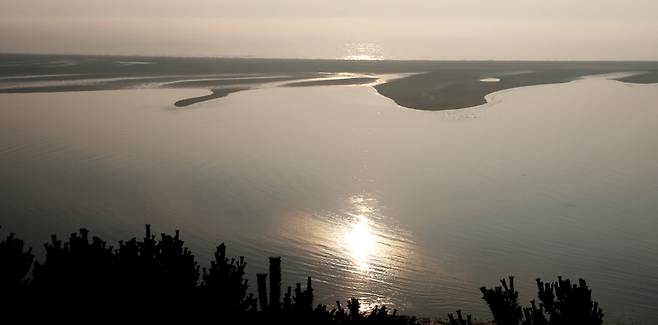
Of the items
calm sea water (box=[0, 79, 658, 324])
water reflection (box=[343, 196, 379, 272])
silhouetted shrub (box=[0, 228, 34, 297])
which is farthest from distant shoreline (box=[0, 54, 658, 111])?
silhouetted shrub (box=[0, 228, 34, 297])

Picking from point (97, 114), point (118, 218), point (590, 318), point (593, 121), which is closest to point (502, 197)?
point (118, 218)

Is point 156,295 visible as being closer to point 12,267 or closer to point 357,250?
point 12,267

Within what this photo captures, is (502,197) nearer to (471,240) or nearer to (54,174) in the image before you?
(471,240)

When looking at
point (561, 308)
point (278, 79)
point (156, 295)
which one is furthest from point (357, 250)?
point (278, 79)

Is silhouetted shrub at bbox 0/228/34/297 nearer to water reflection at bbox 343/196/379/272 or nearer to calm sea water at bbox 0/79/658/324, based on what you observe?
calm sea water at bbox 0/79/658/324

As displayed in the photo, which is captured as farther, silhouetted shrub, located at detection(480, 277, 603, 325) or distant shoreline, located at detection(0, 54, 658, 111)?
distant shoreline, located at detection(0, 54, 658, 111)
